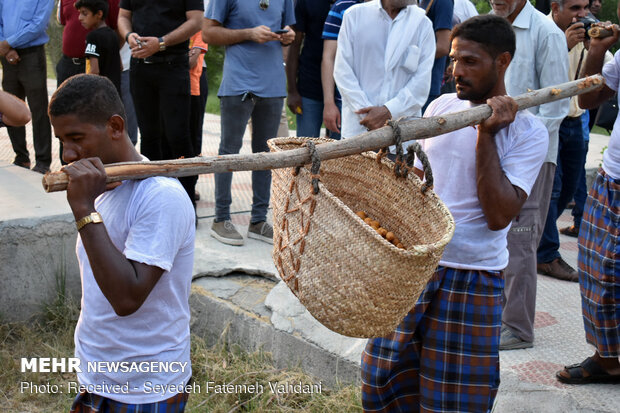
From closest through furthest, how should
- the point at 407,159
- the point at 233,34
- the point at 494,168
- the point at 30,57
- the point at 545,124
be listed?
the point at 407,159 → the point at 494,168 → the point at 545,124 → the point at 233,34 → the point at 30,57

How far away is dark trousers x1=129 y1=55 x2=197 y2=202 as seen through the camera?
534 centimetres

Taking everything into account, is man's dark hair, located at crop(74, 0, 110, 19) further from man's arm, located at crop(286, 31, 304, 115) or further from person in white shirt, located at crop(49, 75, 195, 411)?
person in white shirt, located at crop(49, 75, 195, 411)

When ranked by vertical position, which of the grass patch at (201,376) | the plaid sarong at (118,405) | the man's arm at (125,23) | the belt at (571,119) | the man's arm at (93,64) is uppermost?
the man's arm at (125,23)

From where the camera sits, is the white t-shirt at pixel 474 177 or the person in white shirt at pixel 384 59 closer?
the white t-shirt at pixel 474 177

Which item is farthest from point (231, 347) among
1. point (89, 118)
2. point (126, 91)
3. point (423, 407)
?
point (126, 91)

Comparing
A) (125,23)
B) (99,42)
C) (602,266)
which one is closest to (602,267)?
(602,266)

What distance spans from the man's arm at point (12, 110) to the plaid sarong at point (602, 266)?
2.80 meters

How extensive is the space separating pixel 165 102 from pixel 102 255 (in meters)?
3.52

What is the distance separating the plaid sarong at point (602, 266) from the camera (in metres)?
3.45

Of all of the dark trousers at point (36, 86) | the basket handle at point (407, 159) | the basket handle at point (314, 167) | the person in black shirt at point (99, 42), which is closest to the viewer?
the basket handle at point (314, 167)

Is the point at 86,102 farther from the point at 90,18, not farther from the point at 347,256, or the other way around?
the point at 90,18

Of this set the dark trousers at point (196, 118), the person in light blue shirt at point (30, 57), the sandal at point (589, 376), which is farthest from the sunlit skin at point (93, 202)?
the person in light blue shirt at point (30, 57)

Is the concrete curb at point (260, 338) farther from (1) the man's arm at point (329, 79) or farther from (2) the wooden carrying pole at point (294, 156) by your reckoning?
(2) the wooden carrying pole at point (294, 156)

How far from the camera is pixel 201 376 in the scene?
417 cm
